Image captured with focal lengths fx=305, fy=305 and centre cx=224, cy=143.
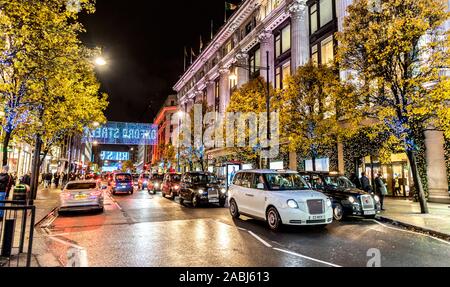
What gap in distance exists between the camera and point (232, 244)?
779 cm

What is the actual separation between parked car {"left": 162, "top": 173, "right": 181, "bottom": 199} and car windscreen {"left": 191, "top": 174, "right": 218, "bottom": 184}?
461 cm

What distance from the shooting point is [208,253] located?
6.87 metres

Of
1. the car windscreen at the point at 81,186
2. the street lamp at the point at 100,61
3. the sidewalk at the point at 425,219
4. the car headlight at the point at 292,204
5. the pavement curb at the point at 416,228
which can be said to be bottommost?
the pavement curb at the point at 416,228

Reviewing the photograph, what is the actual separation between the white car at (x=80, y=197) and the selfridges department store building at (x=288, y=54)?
1126 cm

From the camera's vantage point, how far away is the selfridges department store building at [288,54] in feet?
64.3

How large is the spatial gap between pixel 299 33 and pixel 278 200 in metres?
23.1

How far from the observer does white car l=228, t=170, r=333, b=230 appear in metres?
9.34

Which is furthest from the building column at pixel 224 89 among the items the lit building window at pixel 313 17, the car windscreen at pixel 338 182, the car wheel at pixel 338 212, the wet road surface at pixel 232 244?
the wet road surface at pixel 232 244

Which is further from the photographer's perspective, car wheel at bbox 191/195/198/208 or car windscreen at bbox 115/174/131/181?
car windscreen at bbox 115/174/131/181

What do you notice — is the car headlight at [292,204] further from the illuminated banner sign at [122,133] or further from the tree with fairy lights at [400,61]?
the illuminated banner sign at [122,133]

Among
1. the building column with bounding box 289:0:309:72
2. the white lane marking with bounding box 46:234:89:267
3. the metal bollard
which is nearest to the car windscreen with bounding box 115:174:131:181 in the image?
the building column with bounding box 289:0:309:72

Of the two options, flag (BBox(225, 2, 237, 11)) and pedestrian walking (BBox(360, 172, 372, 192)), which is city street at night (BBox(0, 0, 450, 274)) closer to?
pedestrian walking (BBox(360, 172, 372, 192))

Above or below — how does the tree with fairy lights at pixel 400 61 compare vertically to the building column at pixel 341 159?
above

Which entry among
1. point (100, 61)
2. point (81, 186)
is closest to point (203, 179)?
point (81, 186)
